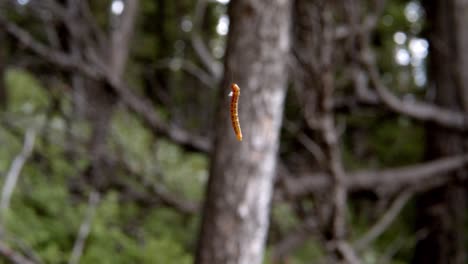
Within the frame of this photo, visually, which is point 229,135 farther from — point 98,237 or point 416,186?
point 416,186

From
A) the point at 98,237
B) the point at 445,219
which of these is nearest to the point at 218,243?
the point at 98,237

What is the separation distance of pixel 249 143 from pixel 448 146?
420 centimetres

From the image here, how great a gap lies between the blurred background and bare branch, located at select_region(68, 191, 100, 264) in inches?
0.6

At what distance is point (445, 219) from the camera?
5.98 meters

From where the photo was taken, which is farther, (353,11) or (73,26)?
(73,26)

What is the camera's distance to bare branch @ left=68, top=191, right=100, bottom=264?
3453 millimetres

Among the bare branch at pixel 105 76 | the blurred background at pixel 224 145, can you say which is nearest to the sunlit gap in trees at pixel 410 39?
the blurred background at pixel 224 145

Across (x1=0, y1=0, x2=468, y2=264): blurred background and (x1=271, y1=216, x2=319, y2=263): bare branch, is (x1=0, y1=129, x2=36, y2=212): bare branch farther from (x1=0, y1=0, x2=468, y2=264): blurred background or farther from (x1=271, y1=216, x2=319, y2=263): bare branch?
(x1=271, y1=216, x2=319, y2=263): bare branch

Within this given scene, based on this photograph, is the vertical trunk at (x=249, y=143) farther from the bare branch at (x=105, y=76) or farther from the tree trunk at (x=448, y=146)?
the tree trunk at (x=448, y=146)

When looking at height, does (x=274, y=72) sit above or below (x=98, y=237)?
above

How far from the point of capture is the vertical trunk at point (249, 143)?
2.29 meters

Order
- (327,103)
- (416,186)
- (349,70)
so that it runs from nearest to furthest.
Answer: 1. (327,103)
2. (349,70)
3. (416,186)

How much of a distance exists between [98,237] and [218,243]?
5.79 feet

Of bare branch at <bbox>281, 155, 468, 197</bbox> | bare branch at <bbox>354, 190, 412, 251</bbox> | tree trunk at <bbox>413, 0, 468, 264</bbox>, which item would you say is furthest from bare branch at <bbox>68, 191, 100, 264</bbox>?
tree trunk at <bbox>413, 0, 468, 264</bbox>
